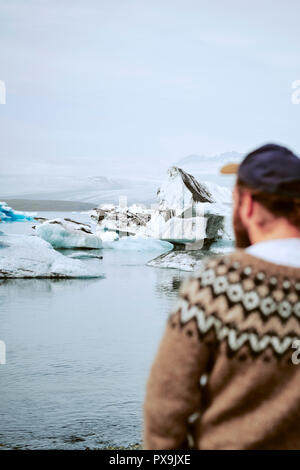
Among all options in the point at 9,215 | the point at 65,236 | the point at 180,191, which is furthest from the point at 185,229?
the point at 9,215

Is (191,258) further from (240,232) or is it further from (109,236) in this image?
(240,232)

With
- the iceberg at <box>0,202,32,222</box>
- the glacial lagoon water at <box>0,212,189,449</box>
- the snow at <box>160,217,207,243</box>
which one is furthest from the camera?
the iceberg at <box>0,202,32,222</box>

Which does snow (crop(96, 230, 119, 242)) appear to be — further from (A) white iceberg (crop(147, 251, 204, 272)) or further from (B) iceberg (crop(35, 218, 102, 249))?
(A) white iceberg (crop(147, 251, 204, 272))

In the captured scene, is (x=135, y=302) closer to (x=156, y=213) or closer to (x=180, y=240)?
(x=180, y=240)

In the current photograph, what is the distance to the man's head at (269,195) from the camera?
73 cm

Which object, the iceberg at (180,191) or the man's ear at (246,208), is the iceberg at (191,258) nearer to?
the iceberg at (180,191)

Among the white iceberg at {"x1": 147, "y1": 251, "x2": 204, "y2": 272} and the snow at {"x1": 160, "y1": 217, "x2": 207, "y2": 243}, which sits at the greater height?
the snow at {"x1": 160, "y1": 217, "x2": 207, "y2": 243}

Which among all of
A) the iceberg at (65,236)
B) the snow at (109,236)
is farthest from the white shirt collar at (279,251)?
the snow at (109,236)

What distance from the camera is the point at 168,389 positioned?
70cm

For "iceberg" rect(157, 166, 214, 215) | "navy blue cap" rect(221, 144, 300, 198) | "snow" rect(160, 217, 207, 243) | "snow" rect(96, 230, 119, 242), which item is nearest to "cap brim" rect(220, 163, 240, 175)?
"navy blue cap" rect(221, 144, 300, 198)

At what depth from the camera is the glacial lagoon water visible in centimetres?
274

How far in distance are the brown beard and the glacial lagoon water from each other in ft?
6.32
